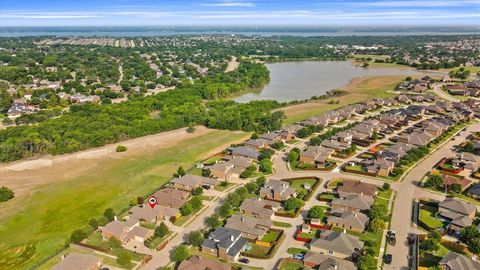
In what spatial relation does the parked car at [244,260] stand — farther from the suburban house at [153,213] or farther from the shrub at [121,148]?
the shrub at [121,148]

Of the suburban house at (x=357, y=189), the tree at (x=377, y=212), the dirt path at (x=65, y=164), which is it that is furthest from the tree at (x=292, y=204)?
the dirt path at (x=65, y=164)

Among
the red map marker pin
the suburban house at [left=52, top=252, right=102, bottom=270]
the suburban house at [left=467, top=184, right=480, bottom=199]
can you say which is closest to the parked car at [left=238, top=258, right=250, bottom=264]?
the suburban house at [left=52, top=252, right=102, bottom=270]

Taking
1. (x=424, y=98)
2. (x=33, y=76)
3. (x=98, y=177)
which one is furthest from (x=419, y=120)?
(x=33, y=76)

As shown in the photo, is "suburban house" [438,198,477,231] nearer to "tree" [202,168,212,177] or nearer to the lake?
"tree" [202,168,212,177]

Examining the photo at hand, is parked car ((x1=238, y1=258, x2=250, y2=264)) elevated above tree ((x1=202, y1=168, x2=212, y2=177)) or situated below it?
below

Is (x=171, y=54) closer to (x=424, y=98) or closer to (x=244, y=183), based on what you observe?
(x=424, y=98)

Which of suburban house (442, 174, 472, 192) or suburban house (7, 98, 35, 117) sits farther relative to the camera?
suburban house (7, 98, 35, 117)

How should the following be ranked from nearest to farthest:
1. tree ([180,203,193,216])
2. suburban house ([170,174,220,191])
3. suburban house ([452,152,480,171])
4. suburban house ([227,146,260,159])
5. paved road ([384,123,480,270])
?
paved road ([384,123,480,270])
tree ([180,203,193,216])
suburban house ([170,174,220,191])
suburban house ([452,152,480,171])
suburban house ([227,146,260,159])
